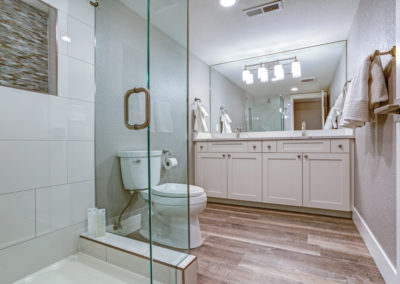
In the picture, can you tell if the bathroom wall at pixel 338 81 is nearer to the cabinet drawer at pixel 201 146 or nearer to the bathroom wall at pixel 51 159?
the cabinet drawer at pixel 201 146

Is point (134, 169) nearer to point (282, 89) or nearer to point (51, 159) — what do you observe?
point (51, 159)

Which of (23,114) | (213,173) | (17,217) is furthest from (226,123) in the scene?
(17,217)

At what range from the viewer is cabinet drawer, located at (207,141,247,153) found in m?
2.76

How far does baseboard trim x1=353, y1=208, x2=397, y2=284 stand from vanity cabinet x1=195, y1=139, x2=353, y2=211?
1.47 ft

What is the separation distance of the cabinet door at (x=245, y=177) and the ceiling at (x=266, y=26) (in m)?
1.41

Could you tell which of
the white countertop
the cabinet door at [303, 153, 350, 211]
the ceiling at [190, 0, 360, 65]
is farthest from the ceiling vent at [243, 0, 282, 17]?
the cabinet door at [303, 153, 350, 211]

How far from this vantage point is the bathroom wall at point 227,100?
3.22 meters

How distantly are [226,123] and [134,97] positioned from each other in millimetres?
2154

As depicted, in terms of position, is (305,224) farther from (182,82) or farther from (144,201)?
(182,82)

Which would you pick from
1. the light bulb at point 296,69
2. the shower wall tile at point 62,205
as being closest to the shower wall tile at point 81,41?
the shower wall tile at point 62,205

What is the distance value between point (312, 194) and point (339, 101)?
1051 millimetres

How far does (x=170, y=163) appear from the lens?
47.6 inches

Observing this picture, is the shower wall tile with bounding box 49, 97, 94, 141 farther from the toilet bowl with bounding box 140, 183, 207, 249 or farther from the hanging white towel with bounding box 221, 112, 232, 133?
the hanging white towel with bounding box 221, 112, 232, 133

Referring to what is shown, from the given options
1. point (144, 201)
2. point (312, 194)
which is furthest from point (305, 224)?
point (144, 201)
